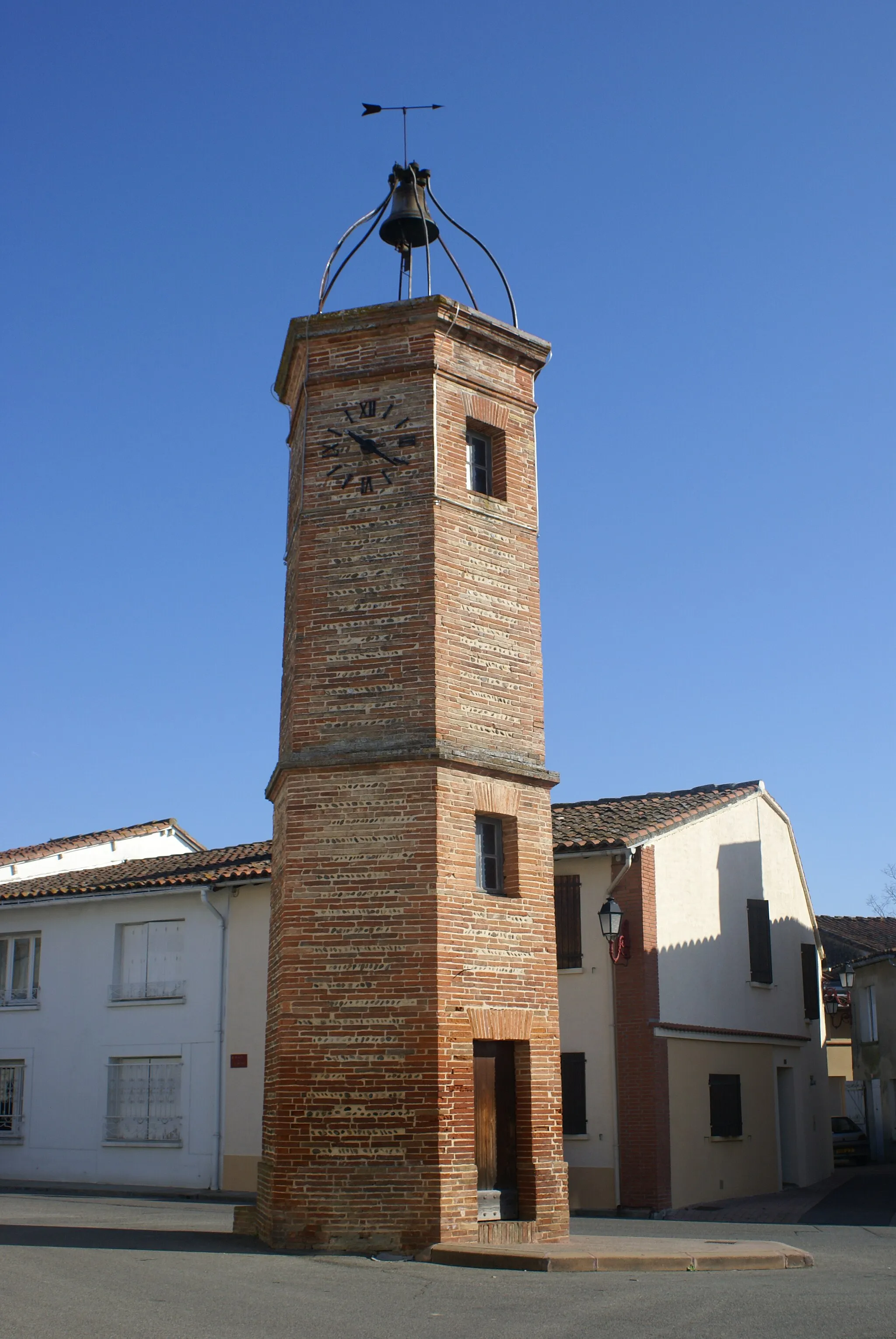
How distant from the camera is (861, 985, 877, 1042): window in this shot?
32.9 meters

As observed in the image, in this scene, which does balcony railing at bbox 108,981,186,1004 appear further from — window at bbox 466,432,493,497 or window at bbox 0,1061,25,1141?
window at bbox 466,432,493,497

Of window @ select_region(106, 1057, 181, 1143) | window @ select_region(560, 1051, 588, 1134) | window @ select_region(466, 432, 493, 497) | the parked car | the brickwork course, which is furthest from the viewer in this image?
the parked car

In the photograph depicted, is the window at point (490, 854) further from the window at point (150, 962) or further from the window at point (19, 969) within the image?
A: the window at point (19, 969)

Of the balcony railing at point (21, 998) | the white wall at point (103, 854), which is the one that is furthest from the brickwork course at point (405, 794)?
the white wall at point (103, 854)

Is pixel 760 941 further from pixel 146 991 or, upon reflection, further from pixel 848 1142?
pixel 848 1142

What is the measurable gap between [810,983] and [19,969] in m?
15.5

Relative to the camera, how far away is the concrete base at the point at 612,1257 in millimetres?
11344

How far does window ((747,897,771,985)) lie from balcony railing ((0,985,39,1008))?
13395 millimetres

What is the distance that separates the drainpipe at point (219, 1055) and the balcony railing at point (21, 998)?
4.32 metres

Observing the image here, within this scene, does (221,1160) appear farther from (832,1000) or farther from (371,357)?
(832,1000)

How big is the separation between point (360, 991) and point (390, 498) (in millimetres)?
5187

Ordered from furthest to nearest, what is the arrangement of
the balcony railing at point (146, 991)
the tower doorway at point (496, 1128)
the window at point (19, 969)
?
the window at point (19, 969)
the balcony railing at point (146, 991)
the tower doorway at point (496, 1128)

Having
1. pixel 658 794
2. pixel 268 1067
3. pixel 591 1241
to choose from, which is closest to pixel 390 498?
pixel 268 1067

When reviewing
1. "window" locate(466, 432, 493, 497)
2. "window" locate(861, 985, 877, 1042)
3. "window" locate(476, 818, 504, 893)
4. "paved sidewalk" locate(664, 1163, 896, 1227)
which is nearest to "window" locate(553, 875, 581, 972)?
"paved sidewalk" locate(664, 1163, 896, 1227)
